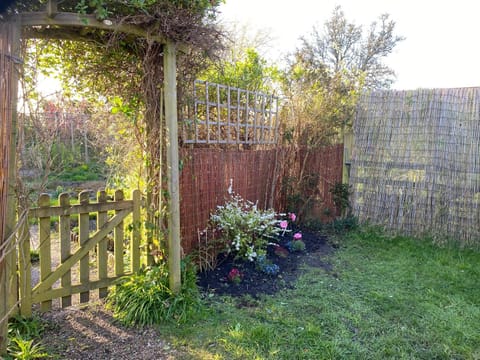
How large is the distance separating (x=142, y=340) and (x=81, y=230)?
3.55 ft

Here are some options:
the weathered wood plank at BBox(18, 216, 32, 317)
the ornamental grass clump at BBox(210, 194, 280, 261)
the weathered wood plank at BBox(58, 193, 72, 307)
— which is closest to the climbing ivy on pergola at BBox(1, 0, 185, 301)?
the weathered wood plank at BBox(18, 216, 32, 317)

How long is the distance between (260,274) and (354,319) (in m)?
1.14

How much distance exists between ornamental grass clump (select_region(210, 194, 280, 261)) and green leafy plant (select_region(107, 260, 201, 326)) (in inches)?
30.8

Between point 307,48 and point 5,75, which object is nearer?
point 5,75

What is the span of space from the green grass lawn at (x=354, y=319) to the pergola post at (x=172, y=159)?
1.49 feet

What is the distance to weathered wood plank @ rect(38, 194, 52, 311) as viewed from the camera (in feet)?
9.07

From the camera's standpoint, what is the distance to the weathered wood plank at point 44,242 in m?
2.76

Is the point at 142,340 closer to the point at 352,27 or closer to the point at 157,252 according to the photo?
the point at 157,252

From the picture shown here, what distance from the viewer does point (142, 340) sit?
103 inches

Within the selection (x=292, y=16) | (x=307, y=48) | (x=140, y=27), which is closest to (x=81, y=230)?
(x=140, y=27)

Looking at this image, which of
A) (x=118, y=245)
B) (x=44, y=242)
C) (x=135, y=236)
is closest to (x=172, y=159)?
(x=135, y=236)

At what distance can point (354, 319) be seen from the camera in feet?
9.55

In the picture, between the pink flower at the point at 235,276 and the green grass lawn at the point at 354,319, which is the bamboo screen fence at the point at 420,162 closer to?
the green grass lawn at the point at 354,319

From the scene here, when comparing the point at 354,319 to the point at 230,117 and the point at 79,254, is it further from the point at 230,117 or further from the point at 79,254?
the point at 230,117
